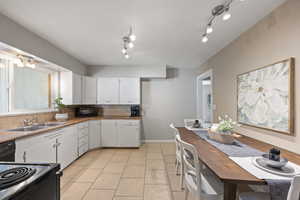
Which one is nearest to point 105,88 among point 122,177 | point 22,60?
point 22,60

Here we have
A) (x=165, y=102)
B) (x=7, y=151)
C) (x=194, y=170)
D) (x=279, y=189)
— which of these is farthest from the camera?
(x=165, y=102)

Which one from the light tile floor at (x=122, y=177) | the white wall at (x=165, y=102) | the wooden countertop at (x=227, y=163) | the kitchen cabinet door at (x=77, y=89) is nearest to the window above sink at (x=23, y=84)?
the kitchen cabinet door at (x=77, y=89)

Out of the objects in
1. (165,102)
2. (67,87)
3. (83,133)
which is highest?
(67,87)

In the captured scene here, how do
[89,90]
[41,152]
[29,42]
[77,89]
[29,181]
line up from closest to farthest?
1. [29,181]
2. [41,152]
3. [29,42]
4. [77,89]
5. [89,90]

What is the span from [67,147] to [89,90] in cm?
186

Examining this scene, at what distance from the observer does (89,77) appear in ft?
13.7

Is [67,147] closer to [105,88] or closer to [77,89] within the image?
[77,89]

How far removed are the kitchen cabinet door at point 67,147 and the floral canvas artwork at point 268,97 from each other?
10.2 ft

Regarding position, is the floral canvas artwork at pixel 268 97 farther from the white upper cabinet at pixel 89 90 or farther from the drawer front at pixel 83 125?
the white upper cabinet at pixel 89 90

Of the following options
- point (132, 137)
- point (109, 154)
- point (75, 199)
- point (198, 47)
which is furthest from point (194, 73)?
point (75, 199)

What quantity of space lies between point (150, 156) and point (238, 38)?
303 cm

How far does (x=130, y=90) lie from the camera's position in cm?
425

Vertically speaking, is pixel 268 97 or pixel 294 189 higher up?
pixel 268 97

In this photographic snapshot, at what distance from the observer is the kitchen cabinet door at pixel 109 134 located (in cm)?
398
